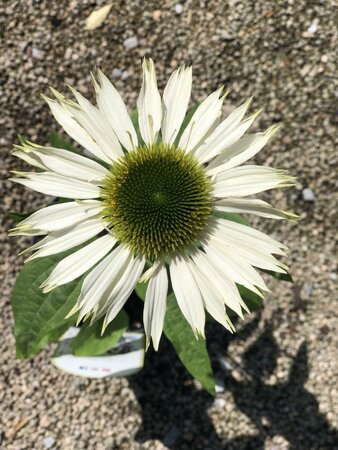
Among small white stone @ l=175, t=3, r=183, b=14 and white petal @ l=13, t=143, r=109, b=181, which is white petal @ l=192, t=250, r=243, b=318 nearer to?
white petal @ l=13, t=143, r=109, b=181

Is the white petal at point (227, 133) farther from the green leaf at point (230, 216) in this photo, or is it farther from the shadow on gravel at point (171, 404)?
the shadow on gravel at point (171, 404)

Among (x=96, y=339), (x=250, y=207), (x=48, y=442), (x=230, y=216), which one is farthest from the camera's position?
(x=48, y=442)

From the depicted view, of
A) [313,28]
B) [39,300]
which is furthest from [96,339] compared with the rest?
[313,28]

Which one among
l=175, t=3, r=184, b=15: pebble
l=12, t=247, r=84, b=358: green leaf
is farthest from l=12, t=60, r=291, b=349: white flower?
l=175, t=3, r=184, b=15: pebble

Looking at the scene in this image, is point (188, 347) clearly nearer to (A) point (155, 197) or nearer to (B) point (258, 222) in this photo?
(A) point (155, 197)

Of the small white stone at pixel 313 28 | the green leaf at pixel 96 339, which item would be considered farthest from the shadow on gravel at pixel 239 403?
the small white stone at pixel 313 28
